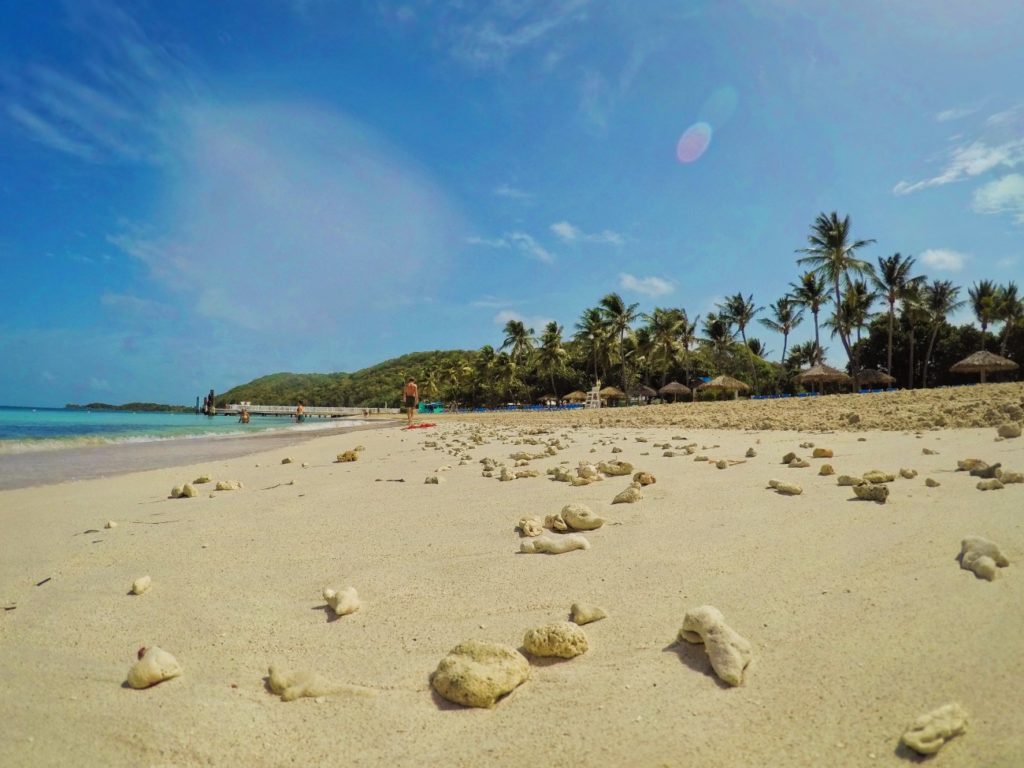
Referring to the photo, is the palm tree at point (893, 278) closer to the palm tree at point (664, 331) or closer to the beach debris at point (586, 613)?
the palm tree at point (664, 331)

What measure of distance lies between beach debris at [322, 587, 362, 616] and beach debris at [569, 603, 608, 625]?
0.87 m

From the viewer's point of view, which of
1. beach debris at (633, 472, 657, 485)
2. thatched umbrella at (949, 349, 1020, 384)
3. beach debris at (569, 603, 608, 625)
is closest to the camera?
beach debris at (569, 603, 608, 625)

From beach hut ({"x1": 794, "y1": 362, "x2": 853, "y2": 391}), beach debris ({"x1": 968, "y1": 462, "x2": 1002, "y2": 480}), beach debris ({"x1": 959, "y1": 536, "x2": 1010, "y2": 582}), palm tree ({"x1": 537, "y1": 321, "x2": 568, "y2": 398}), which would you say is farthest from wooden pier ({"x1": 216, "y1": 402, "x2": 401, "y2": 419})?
beach debris ({"x1": 959, "y1": 536, "x2": 1010, "y2": 582})

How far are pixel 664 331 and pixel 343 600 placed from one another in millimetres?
57167

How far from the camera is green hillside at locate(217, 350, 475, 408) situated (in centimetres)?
10219

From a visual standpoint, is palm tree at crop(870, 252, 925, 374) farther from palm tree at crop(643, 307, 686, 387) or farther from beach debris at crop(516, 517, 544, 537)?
beach debris at crop(516, 517, 544, 537)

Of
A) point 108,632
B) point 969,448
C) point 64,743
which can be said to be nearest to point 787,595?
point 64,743

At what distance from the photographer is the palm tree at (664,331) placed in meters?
56.4

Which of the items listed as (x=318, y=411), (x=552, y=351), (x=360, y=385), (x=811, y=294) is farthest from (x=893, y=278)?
(x=360, y=385)

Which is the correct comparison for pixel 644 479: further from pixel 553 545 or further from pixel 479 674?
pixel 479 674

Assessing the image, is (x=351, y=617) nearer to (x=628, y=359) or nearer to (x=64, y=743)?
(x=64, y=743)

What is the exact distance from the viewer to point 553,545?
105 inches

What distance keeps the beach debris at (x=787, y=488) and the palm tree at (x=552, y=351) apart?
2340 inches

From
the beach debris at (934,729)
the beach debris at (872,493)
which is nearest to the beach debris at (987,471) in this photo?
the beach debris at (872,493)
